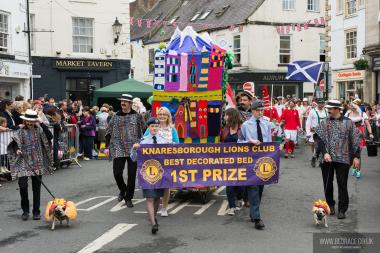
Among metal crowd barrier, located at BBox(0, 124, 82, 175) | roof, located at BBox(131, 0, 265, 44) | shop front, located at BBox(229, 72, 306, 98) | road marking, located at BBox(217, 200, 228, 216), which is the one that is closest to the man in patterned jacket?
road marking, located at BBox(217, 200, 228, 216)

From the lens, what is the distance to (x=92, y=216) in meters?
9.20

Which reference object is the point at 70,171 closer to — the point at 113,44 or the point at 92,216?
the point at 92,216

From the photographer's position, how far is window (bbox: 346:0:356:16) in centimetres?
3169

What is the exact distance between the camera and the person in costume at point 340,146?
29.3 feet

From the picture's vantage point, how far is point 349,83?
32.3 metres

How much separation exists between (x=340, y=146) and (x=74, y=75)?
72.2 ft

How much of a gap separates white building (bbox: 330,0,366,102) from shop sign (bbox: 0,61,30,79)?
1666 centimetres

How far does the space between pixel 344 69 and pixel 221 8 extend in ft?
46.0

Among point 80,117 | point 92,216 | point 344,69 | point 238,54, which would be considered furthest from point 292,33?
point 92,216

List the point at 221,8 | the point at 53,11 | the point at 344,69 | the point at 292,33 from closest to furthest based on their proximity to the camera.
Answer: the point at 53,11 → the point at 344,69 → the point at 292,33 → the point at 221,8

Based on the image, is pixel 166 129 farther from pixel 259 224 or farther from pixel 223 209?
pixel 259 224

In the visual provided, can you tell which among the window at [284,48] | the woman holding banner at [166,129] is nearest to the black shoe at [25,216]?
the woman holding banner at [166,129]

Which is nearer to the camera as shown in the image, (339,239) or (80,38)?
(339,239)

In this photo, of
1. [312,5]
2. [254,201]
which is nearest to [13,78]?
[254,201]
